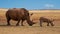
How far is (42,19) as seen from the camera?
2916cm

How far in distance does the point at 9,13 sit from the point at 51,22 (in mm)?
4936

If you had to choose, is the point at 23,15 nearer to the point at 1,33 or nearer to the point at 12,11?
the point at 12,11

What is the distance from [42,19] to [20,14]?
2.49m

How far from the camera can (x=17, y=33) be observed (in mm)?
20938

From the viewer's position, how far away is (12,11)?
2972 cm

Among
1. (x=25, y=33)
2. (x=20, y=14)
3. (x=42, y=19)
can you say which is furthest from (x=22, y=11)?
(x=25, y=33)

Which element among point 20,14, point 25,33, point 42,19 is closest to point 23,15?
point 20,14

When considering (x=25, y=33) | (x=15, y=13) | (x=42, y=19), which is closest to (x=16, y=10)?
(x=15, y=13)

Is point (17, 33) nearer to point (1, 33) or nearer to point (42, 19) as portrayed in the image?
point (1, 33)

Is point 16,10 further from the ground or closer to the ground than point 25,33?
further from the ground

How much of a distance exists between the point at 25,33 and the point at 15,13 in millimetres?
8641

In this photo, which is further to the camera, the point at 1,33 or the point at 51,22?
the point at 51,22

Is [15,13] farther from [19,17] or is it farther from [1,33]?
[1,33]

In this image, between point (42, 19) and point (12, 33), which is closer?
point (12, 33)
